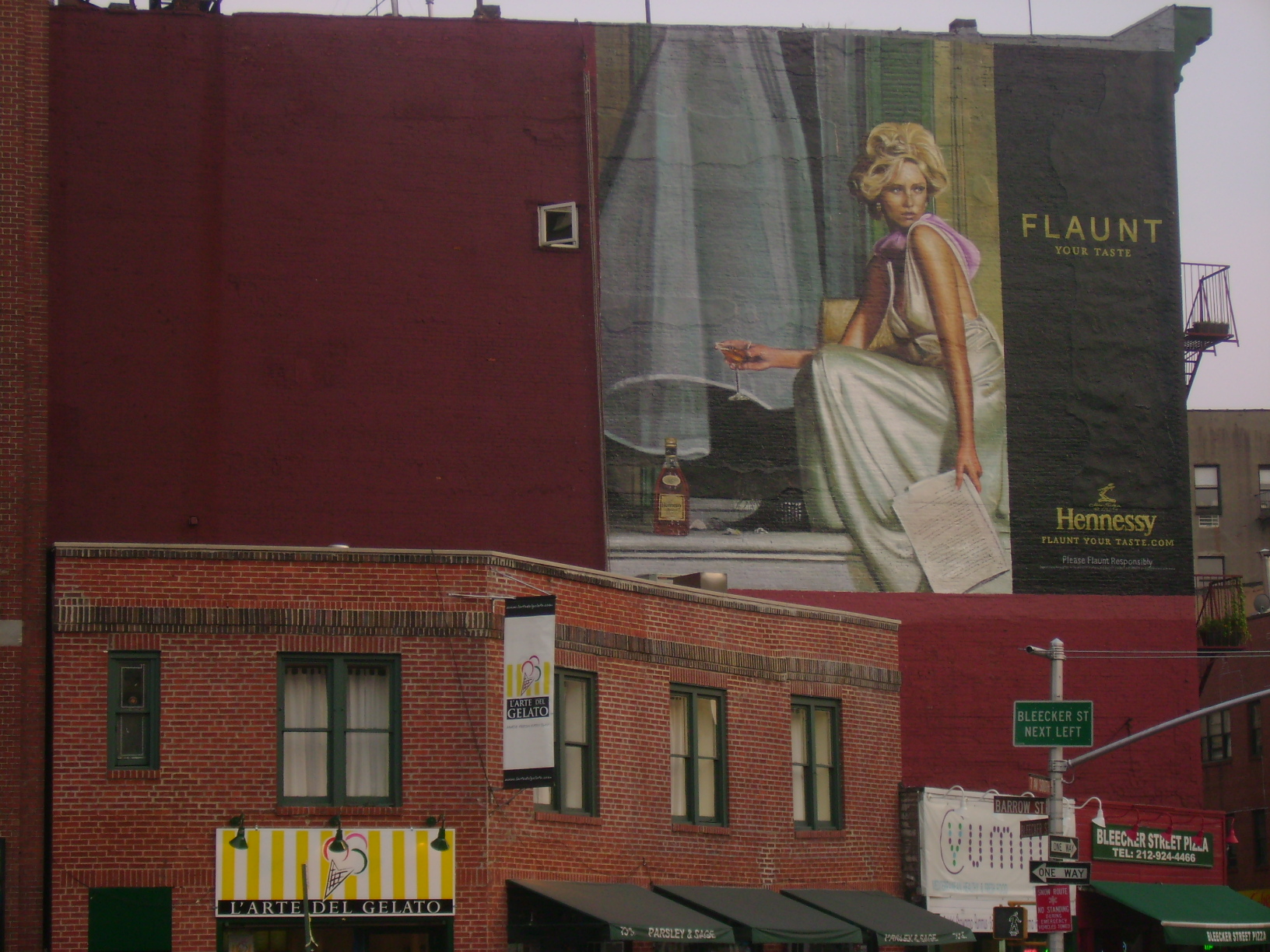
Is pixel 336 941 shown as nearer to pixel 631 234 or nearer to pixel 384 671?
pixel 384 671

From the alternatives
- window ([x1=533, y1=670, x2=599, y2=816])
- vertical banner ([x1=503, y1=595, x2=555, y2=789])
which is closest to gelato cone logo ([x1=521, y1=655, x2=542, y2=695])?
vertical banner ([x1=503, y1=595, x2=555, y2=789])

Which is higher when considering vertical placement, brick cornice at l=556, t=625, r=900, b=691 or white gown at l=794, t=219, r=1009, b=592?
white gown at l=794, t=219, r=1009, b=592

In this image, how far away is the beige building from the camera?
5903 cm

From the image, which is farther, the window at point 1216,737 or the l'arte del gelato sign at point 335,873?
the window at point 1216,737

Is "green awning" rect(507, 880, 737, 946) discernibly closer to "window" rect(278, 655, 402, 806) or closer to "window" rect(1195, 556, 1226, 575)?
"window" rect(278, 655, 402, 806)

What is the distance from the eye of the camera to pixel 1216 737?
52875mm

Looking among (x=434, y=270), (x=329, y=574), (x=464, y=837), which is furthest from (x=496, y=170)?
(x=464, y=837)

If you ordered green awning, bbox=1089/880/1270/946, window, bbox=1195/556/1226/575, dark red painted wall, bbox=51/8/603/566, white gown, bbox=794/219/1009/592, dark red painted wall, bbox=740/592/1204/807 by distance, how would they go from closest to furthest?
1. dark red painted wall, bbox=51/8/603/566
2. green awning, bbox=1089/880/1270/946
3. dark red painted wall, bbox=740/592/1204/807
4. white gown, bbox=794/219/1009/592
5. window, bbox=1195/556/1226/575

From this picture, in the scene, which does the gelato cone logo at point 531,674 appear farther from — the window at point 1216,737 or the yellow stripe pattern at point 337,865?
the window at point 1216,737

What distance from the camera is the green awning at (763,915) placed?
941 inches

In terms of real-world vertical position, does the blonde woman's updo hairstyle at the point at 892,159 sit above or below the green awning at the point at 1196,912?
above

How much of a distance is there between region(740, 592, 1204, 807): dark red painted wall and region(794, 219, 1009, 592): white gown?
114 centimetres

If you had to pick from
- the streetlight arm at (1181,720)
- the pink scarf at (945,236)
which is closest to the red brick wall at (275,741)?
the streetlight arm at (1181,720)

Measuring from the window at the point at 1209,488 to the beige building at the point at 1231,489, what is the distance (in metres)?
0.03
